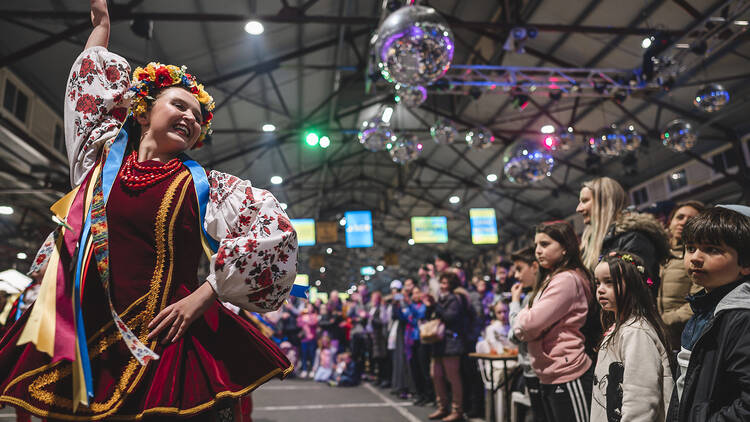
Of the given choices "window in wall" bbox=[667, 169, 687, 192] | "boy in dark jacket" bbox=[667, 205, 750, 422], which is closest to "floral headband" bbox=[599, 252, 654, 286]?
"boy in dark jacket" bbox=[667, 205, 750, 422]

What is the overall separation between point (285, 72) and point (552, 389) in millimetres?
8380

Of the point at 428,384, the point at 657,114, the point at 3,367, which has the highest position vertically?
the point at 657,114

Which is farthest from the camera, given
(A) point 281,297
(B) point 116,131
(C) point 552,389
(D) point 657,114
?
(D) point 657,114

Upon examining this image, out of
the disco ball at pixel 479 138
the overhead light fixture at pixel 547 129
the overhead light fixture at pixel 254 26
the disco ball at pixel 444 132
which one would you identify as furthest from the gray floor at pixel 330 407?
the overhead light fixture at pixel 547 129

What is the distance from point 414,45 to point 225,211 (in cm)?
282

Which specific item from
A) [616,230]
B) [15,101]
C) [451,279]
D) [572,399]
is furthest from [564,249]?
[15,101]

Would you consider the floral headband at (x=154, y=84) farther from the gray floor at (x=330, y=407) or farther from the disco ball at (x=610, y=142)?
the disco ball at (x=610, y=142)

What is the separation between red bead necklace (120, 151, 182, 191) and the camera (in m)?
1.24

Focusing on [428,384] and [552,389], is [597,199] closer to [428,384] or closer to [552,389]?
[552,389]

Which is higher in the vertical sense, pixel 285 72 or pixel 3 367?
pixel 285 72

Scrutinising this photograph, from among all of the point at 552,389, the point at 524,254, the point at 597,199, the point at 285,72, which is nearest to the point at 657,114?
the point at 285,72

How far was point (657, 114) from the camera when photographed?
10.2 meters

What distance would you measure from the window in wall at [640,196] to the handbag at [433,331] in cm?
1117

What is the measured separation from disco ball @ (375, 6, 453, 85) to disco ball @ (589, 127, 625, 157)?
Result: 4056 millimetres
